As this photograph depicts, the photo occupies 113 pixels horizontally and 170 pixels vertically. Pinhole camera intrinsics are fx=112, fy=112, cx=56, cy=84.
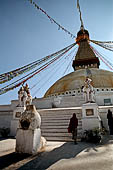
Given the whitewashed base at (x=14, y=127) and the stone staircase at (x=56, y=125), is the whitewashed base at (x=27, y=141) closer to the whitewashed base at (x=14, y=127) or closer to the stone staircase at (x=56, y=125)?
the stone staircase at (x=56, y=125)

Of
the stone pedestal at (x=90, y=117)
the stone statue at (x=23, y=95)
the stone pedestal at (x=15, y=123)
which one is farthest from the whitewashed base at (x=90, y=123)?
the stone statue at (x=23, y=95)

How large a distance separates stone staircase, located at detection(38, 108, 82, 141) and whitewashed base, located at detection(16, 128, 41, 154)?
7.67 ft

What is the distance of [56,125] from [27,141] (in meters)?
3.48

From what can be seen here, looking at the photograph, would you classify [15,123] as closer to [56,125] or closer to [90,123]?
[56,125]

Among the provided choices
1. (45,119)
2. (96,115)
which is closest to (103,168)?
(96,115)

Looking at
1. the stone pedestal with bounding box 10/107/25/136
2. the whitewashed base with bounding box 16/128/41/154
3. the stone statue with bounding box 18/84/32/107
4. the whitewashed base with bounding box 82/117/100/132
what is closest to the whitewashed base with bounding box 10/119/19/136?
the stone pedestal with bounding box 10/107/25/136

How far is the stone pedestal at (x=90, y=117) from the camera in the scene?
19.6ft

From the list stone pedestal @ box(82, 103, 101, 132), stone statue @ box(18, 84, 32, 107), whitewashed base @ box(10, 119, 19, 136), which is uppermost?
stone statue @ box(18, 84, 32, 107)

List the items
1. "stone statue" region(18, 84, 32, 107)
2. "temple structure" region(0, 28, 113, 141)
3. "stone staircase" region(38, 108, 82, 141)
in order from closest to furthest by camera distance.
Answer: "stone staircase" region(38, 108, 82, 141)
"temple structure" region(0, 28, 113, 141)
"stone statue" region(18, 84, 32, 107)

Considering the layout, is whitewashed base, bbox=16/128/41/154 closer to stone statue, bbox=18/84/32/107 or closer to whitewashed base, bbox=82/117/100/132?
whitewashed base, bbox=82/117/100/132

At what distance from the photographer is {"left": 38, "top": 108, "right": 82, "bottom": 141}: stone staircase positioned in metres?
5.70

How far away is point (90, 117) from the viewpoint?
6172 millimetres

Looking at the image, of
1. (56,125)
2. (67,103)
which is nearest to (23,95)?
(56,125)

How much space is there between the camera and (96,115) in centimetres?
613
